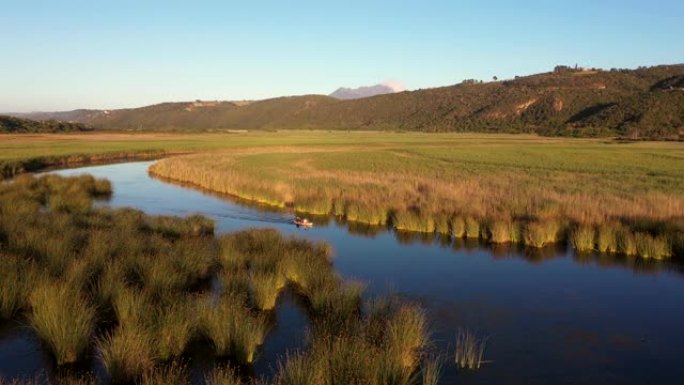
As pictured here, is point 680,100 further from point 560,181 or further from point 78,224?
point 78,224

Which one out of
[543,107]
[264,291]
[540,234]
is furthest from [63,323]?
[543,107]

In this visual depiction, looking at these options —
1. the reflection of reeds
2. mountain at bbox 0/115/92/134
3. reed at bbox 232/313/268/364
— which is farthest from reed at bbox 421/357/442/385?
mountain at bbox 0/115/92/134

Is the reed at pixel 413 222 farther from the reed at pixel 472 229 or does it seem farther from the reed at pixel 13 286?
the reed at pixel 13 286

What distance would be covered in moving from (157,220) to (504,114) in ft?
422

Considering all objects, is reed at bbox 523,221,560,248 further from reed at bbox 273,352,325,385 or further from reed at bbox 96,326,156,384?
reed at bbox 96,326,156,384

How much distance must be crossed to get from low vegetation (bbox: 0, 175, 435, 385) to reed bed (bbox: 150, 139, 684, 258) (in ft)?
21.4

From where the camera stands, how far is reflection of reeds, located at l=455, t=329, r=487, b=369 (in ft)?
27.8

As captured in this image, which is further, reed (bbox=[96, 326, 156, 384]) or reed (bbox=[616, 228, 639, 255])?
reed (bbox=[616, 228, 639, 255])

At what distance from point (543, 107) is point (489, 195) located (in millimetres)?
117625

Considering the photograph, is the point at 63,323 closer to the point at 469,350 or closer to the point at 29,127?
the point at 469,350

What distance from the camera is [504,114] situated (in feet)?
449

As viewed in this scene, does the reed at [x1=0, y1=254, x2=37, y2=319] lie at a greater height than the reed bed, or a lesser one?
greater

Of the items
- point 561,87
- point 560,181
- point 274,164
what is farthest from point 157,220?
point 561,87

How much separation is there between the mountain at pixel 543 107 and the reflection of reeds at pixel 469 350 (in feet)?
277
